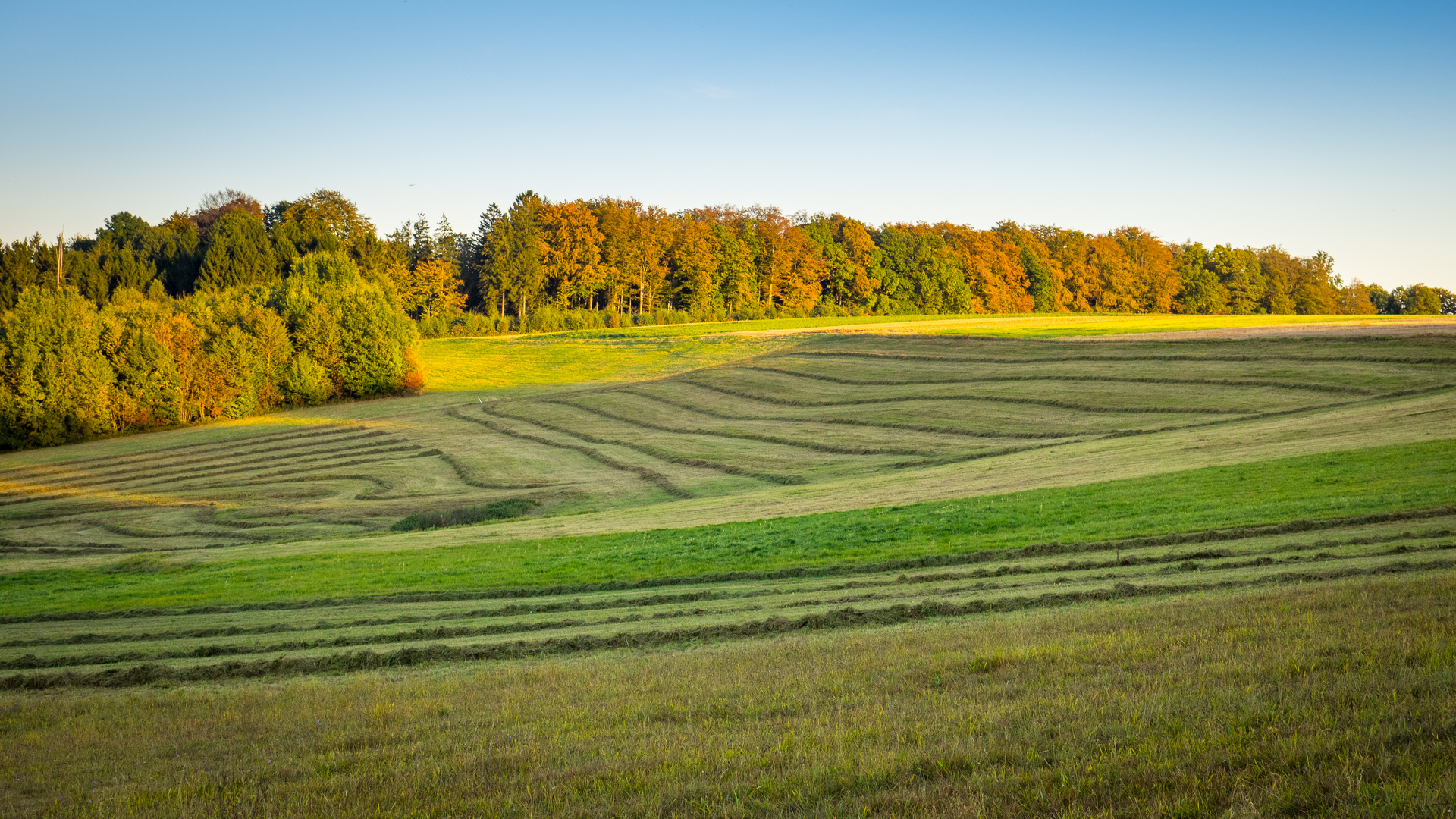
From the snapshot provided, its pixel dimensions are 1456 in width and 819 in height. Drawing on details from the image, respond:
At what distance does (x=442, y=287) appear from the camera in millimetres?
120250

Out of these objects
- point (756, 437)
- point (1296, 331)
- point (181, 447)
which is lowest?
point (181, 447)

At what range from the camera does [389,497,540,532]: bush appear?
34219 millimetres

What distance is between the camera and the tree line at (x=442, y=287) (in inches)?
2630

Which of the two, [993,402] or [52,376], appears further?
[52,376]

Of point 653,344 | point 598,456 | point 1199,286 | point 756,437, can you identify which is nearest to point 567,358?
point 653,344

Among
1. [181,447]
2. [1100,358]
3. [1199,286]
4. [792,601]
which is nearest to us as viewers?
[792,601]

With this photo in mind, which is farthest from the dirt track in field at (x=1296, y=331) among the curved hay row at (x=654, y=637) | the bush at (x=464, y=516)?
the curved hay row at (x=654, y=637)

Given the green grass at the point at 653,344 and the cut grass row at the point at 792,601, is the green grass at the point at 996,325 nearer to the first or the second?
the green grass at the point at 653,344

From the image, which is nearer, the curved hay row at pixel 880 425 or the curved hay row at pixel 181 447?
the curved hay row at pixel 880 425

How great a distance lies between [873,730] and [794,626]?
665cm

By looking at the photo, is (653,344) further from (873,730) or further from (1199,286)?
(1199,286)

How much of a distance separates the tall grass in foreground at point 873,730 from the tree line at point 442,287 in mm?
63782

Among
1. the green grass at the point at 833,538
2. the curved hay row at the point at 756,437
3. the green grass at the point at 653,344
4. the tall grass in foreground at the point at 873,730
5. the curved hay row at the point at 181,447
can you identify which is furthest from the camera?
the green grass at the point at 653,344

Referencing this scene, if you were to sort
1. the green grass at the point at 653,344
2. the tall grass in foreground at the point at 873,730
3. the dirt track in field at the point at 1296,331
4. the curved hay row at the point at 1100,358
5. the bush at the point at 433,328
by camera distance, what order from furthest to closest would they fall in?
the bush at the point at 433,328 < the green grass at the point at 653,344 < the dirt track in field at the point at 1296,331 < the curved hay row at the point at 1100,358 < the tall grass in foreground at the point at 873,730
